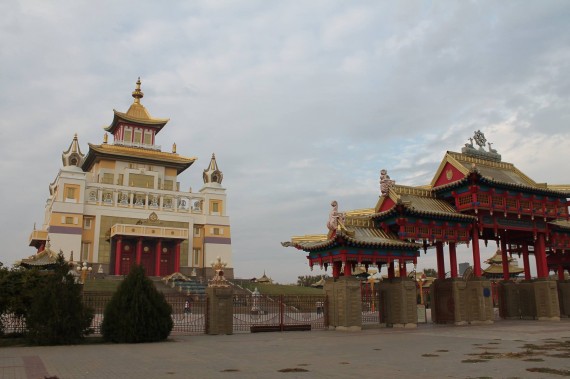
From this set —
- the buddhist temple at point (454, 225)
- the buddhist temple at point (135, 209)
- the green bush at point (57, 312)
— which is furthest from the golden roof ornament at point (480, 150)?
the buddhist temple at point (135, 209)

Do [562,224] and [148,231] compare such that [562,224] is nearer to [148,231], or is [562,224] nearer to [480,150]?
[480,150]

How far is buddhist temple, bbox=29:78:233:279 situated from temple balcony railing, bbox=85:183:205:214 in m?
0.12

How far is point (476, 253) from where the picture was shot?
2680 centimetres

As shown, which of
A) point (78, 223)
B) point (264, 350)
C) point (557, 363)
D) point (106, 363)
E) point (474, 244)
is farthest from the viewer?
point (78, 223)

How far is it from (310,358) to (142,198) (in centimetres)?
5467

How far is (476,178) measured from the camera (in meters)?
25.8

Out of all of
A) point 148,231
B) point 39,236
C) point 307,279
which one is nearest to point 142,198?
point 148,231

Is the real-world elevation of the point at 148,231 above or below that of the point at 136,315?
above

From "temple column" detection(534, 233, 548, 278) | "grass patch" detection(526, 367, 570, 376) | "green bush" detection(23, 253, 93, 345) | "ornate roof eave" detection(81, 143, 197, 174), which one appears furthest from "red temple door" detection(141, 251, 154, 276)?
"grass patch" detection(526, 367, 570, 376)

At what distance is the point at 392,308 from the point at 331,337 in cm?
597

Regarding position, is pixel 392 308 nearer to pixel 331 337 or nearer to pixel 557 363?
pixel 331 337

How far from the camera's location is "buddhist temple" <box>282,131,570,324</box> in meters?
A: 24.1

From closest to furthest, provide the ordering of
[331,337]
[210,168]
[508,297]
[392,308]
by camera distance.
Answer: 1. [331,337]
2. [392,308]
3. [508,297]
4. [210,168]

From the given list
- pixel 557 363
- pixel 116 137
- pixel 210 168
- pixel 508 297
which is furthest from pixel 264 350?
pixel 116 137
